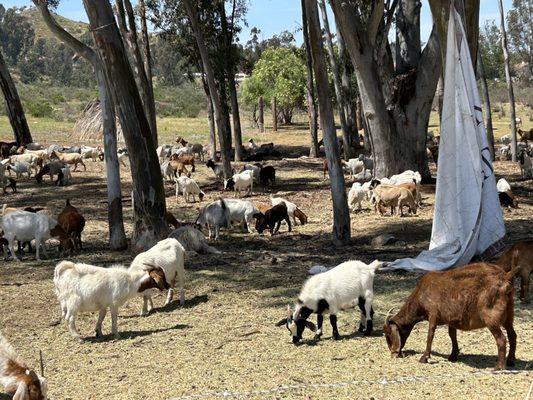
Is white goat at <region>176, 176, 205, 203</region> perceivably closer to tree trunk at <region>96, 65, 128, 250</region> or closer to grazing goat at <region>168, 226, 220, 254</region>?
tree trunk at <region>96, 65, 128, 250</region>

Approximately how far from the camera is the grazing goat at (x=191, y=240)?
611 inches

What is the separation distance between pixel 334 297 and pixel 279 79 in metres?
49.5

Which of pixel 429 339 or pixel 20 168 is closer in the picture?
pixel 429 339

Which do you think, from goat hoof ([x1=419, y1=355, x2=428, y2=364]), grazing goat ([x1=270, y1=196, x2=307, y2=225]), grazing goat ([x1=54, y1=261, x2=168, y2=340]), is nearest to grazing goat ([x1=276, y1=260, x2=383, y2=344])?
goat hoof ([x1=419, y1=355, x2=428, y2=364])

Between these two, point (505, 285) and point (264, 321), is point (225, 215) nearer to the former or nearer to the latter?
point (264, 321)

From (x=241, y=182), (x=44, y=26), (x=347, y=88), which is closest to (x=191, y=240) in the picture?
(x=241, y=182)

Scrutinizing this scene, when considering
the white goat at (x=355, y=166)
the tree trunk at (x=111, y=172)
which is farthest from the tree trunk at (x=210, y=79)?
the tree trunk at (x=111, y=172)

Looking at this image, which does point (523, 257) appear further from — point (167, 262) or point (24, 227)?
point (24, 227)

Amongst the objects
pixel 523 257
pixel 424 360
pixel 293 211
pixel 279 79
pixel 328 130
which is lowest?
pixel 424 360

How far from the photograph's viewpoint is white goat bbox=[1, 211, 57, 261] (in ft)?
49.4

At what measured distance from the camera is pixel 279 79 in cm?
5791

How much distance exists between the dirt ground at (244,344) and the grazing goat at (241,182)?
7712 mm

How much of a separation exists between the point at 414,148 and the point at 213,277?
12.4 m

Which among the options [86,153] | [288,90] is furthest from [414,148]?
[288,90]
